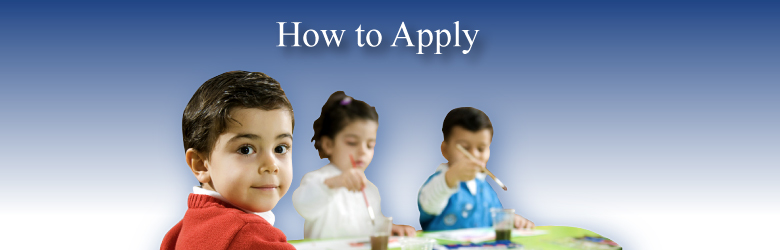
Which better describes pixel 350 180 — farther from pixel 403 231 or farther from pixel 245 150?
pixel 245 150

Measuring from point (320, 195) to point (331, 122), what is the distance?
0.25 metres

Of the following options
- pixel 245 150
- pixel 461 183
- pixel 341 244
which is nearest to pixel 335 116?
pixel 341 244

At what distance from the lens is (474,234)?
218 cm

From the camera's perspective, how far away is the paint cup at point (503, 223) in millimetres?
2070

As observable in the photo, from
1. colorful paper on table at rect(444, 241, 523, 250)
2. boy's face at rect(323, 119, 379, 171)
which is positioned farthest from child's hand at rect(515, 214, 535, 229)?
boy's face at rect(323, 119, 379, 171)

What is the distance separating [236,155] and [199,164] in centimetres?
13

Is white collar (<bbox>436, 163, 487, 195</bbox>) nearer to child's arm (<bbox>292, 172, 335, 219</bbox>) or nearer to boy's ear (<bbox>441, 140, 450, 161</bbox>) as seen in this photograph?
boy's ear (<bbox>441, 140, 450, 161</bbox>)

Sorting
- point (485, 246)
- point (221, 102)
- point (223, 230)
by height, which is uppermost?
point (221, 102)

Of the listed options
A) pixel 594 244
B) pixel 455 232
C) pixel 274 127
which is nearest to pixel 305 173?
pixel 455 232

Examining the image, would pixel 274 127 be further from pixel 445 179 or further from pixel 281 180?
pixel 445 179

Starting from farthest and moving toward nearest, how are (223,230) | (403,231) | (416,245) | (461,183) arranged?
(461,183)
(403,231)
(416,245)
(223,230)

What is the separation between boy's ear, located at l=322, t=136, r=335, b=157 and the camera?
83.9 inches

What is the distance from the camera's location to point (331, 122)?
6.98 ft

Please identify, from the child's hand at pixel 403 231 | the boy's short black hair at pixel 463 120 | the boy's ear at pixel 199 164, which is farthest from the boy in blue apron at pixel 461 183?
the boy's ear at pixel 199 164
